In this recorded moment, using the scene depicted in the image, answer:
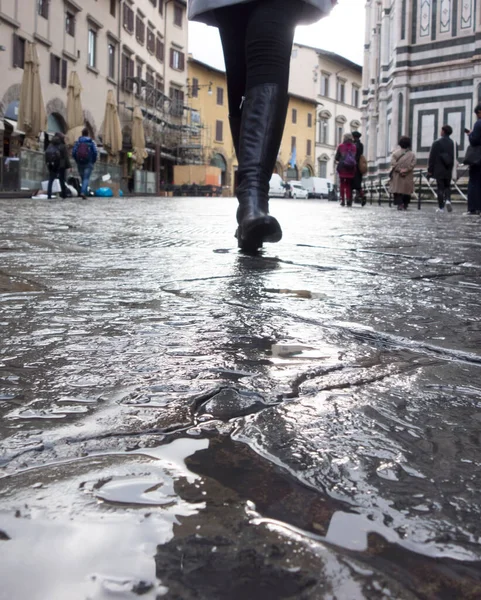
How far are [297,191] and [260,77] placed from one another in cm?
3783

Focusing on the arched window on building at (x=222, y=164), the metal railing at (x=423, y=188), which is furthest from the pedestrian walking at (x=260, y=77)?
the arched window on building at (x=222, y=164)

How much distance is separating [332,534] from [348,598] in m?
0.07

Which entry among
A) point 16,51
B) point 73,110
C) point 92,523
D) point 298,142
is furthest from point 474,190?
point 298,142

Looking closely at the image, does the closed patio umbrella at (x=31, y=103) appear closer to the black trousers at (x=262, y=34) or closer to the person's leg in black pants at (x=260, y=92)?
the black trousers at (x=262, y=34)

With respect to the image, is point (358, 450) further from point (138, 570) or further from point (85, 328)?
point (85, 328)

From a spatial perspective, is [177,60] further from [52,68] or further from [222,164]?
[52,68]

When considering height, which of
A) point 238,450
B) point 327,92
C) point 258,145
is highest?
point 327,92

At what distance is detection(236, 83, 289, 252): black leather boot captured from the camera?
2.47 meters

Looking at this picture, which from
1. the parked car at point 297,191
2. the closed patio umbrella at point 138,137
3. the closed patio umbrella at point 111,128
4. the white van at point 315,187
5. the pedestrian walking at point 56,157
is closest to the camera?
the pedestrian walking at point 56,157

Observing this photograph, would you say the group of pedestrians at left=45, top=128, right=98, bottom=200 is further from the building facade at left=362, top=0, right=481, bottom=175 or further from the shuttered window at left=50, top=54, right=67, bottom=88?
the building facade at left=362, top=0, right=481, bottom=175

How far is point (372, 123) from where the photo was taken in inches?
1087

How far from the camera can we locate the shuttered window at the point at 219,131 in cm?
4328

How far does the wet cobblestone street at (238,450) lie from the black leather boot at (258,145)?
109cm

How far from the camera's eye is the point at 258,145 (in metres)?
2.55
